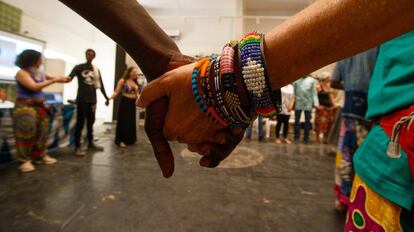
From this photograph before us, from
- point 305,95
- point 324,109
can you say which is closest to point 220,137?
point 305,95

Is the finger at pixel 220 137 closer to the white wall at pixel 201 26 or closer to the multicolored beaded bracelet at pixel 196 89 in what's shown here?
the multicolored beaded bracelet at pixel 196 89

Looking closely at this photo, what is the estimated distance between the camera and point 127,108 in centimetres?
350

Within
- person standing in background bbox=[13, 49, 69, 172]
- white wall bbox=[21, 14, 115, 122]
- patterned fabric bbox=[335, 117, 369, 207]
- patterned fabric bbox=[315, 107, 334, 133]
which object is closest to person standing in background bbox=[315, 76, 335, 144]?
patterned fabric bbox=[315, 107, 334, 133]

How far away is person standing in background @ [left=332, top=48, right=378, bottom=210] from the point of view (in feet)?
4.64

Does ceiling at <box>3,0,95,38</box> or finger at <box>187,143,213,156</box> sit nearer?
finger at <box>187,143,213,156</box>

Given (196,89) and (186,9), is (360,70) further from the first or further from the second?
(186,9)

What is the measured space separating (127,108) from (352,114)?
2941mm

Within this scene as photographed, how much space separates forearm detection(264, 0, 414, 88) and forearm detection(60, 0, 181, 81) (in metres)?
0.25

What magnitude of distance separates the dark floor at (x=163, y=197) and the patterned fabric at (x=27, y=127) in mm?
216

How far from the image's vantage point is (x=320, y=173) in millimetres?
2525

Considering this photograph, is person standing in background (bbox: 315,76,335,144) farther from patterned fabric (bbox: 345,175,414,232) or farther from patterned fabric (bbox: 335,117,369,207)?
patterned fabric (bbox: 345,175,414,232)

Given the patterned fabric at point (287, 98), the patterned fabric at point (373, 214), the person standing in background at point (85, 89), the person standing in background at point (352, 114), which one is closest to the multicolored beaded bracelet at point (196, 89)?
the patterned fabric at point (373, 214)

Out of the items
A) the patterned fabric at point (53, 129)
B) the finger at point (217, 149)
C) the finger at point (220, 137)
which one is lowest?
the patterned fabric at point (53, 129)

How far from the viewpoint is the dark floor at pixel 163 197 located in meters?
1.37
